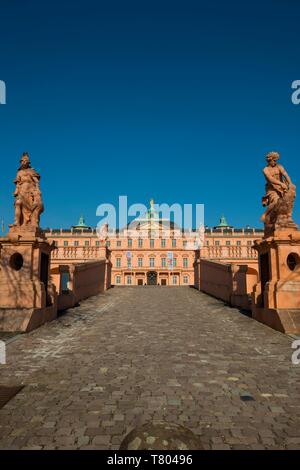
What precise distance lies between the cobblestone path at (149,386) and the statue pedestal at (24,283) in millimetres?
594

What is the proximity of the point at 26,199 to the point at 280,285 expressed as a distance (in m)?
8.09

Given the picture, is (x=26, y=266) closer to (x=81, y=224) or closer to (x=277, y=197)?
(x=277, y=197)

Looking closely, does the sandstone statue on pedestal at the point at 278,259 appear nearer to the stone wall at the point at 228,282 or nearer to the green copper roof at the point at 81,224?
the stone wall at the point at 228,282

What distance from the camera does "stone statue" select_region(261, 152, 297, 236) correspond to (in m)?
10.6

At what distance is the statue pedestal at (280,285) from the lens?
9.41 m

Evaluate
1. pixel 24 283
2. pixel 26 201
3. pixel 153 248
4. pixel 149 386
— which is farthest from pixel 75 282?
pixel 153 248

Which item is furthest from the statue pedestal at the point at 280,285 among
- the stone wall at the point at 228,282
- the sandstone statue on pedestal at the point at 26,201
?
the sandstone statue on pedestal at the point at 26,201

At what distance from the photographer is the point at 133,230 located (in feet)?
278

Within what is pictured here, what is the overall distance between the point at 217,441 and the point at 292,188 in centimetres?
872

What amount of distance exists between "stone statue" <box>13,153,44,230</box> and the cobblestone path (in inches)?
133

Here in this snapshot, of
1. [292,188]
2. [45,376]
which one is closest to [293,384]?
[45,376]

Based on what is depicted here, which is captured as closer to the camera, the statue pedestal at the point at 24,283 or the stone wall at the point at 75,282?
the statue pedestal at the point at 24,283
